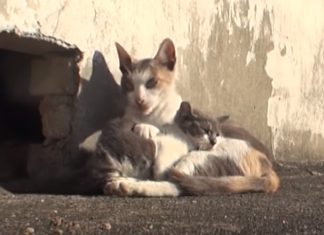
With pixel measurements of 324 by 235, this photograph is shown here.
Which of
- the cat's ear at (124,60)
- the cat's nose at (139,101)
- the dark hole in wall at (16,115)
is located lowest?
the dark hole in wall at (16,115)

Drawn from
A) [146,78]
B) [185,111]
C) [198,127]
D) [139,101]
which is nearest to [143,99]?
[139,101]

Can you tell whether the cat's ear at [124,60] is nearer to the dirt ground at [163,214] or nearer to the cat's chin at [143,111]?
the cat's chin at [143,111]

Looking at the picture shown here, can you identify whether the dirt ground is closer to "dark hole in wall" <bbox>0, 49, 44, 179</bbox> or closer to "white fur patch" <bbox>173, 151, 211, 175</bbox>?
"white fur patch" <bbox>173, 151, 211, 175</bbox>

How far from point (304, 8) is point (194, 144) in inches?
101

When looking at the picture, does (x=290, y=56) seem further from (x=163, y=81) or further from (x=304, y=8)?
(x=163, y=81)

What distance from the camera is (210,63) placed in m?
6.17

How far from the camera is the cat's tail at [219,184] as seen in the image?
15.4 feet

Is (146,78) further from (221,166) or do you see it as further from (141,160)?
(221,166)

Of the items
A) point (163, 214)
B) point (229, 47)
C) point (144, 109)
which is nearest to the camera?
point (163, 214)

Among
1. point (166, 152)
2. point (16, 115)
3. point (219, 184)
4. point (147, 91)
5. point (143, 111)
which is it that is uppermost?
point (147, 91)

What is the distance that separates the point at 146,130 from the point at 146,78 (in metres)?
0.40

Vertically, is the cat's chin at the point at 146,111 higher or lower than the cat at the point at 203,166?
higher

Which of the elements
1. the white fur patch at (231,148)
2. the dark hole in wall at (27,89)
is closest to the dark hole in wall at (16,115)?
the dark hole in wall at (27,89)

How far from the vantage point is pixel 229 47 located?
6332mm
